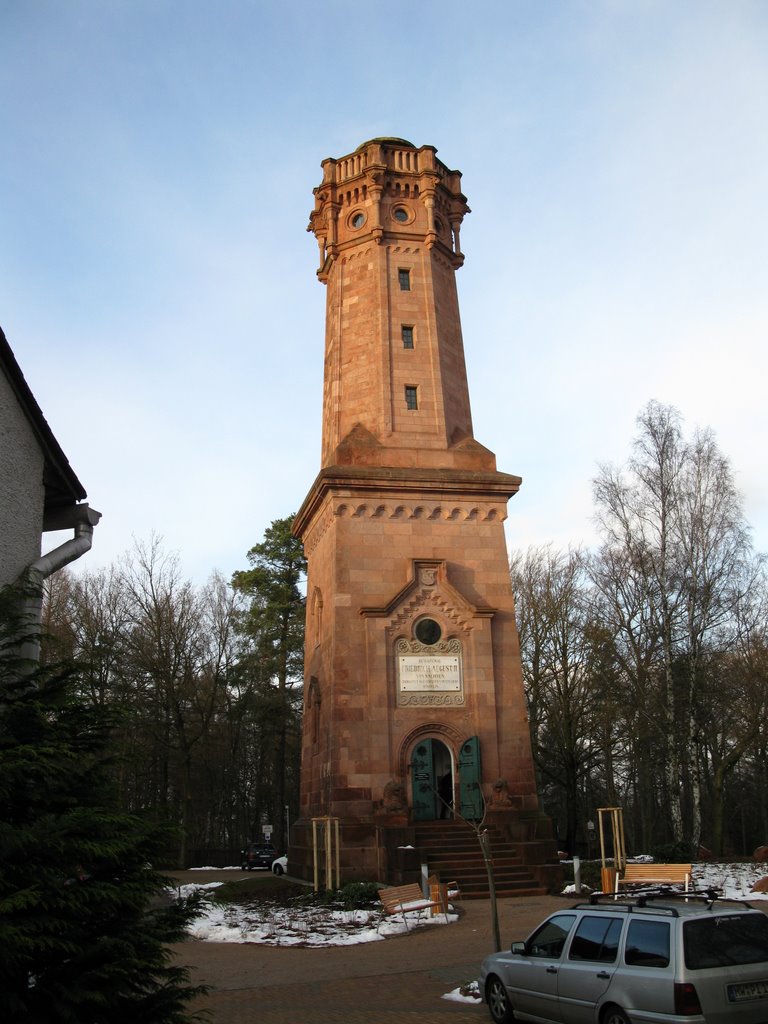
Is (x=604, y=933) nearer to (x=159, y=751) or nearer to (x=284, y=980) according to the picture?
(x=284, y=980)

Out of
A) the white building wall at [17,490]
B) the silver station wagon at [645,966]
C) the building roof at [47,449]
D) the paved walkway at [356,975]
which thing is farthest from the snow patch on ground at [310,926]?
the white building wall at [17,490]

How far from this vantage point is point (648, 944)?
7922mm

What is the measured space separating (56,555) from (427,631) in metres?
14.1

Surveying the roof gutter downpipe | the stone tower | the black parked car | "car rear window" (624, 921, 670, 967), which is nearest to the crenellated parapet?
the stone tower

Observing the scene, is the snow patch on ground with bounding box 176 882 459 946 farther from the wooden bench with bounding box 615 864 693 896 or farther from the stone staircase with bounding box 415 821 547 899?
the wooden bench with bounding box 615 864 693 896

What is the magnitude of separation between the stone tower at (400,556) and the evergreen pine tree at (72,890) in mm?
13558

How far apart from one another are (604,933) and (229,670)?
3603 cm

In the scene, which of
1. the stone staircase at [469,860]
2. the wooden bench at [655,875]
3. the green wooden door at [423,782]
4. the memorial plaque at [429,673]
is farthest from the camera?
the memorial plaque at [429,673]

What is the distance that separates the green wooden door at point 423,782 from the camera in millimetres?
22328

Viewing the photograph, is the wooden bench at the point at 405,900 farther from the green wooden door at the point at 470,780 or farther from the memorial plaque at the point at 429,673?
the memorial plaque at the point at 429,673

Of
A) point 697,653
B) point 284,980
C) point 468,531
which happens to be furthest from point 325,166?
point 284,980

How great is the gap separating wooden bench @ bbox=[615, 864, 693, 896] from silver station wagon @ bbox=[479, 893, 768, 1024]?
29.6ft

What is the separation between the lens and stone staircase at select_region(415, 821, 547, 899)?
20.2 metres

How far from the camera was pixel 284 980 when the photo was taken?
12477 millimetres
